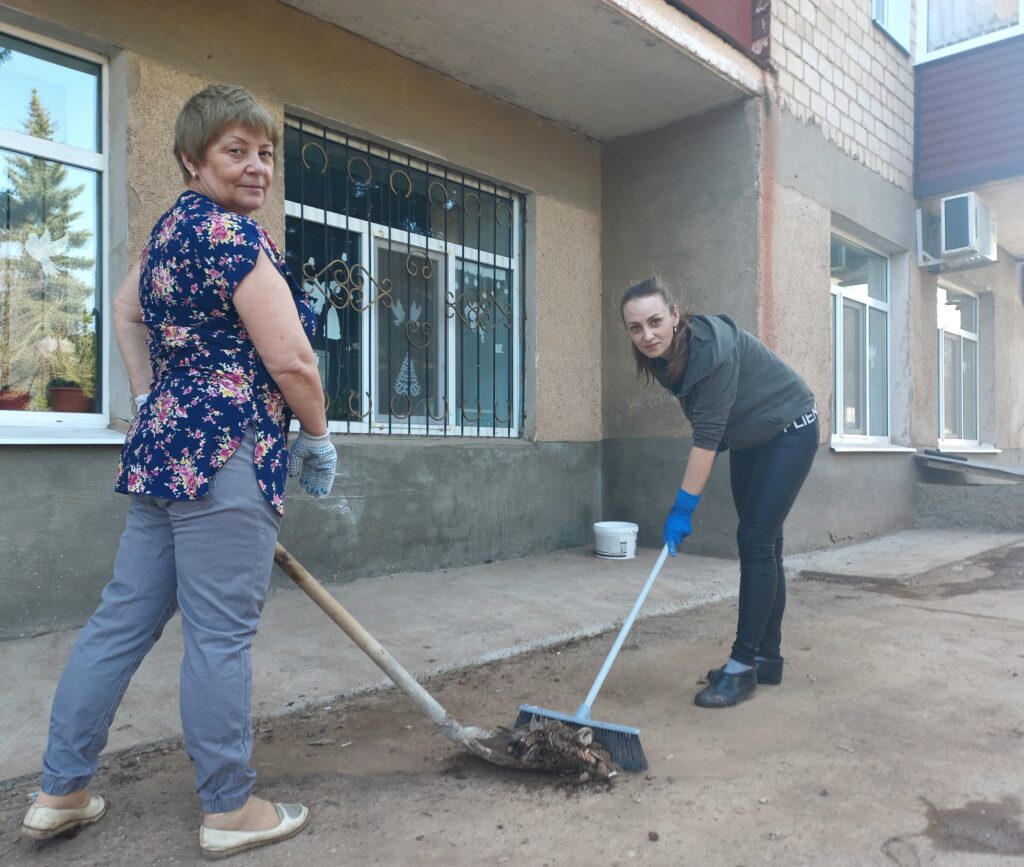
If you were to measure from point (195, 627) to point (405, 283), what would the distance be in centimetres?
403

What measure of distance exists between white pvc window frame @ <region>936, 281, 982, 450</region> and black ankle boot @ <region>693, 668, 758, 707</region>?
805 centimetres

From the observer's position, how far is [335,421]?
201 inches

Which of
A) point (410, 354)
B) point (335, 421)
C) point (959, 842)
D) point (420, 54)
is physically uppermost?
point (420, 54)

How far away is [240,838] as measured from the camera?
193 centimetres

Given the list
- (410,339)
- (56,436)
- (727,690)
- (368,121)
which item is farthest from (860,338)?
(56,436)

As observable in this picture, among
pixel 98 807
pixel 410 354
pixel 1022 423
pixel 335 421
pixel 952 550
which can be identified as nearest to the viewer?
pixel 98 807

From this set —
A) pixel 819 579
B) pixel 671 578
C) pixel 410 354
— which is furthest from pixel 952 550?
pixel 410 354

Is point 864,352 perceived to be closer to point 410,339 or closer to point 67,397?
point 410,339

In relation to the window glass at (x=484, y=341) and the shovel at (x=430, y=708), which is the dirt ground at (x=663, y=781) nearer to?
the shovel at (x=430, y=708)

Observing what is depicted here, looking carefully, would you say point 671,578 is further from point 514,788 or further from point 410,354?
point 514,788

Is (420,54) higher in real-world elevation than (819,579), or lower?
higher

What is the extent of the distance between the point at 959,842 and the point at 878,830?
0.59ft

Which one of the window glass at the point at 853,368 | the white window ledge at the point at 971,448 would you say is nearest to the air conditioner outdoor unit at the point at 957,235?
the window glass at the point at 853,368

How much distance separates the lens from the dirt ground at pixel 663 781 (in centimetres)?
197
